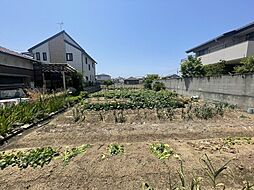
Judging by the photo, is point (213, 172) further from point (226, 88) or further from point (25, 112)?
point (226, 88)

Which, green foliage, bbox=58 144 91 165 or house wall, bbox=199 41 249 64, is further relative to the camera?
house wall, bbox=199 41 249 64


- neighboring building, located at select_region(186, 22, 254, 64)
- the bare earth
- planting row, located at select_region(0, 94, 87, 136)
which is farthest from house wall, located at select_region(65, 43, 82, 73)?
the bare earth

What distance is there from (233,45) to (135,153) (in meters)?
14.8

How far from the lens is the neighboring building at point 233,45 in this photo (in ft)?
43.6

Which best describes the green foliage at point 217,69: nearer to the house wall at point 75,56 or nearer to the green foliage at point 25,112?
the green foliage at point 25,112

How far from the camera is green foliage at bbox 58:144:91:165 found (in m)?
3.57

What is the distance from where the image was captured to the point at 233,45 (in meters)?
14.9

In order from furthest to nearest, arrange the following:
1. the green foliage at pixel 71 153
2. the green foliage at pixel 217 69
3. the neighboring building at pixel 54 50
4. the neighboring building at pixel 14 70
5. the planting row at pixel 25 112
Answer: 1. the neighboring building at pixel 54 50
2. the green foliage at pixel 217 69
3. the neighboring building at pixel 14 70
4. the planting row at pixel 25 112
5. the green foliage at pixel 71 153

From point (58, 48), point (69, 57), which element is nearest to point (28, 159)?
point (69, 57)

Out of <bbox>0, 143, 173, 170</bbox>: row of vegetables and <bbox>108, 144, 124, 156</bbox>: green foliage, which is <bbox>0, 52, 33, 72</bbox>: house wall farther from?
<bbox>108, 144, 124, 156</bbox>: green foliage

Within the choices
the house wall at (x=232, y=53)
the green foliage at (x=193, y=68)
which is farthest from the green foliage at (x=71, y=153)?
the green foliage at (x=193, y=68)

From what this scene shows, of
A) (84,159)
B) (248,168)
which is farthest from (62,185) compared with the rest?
(248,168)

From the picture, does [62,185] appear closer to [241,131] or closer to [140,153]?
[140,153]

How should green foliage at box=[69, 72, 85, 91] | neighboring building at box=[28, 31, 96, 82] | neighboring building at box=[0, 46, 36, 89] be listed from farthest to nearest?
neighboring building at box=[28, 31, 96, 82] < green foliage at box=[69, 72, 85, 91] < neighboring building at box=[0, 46, 36, 89]
